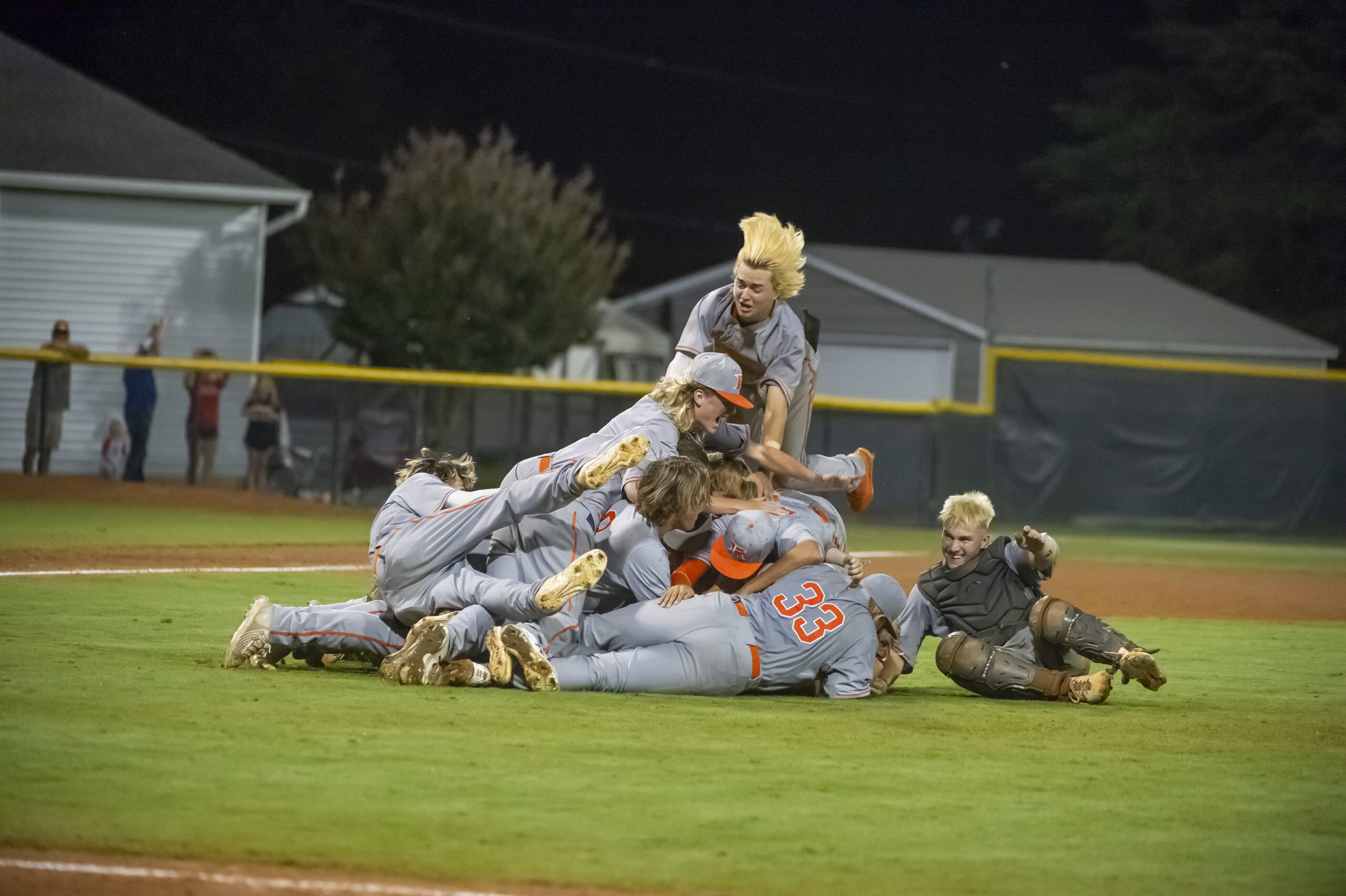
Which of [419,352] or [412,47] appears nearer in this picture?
[419,352]

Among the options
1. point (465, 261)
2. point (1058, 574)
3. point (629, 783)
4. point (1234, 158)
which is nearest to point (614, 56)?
point (1234, 158)

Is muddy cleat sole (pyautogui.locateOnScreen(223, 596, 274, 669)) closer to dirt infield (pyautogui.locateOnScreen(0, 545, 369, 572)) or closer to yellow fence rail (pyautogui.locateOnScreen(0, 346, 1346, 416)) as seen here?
dirt infield (pyautogui.locateOnScreen(0, 545, 369, 572))

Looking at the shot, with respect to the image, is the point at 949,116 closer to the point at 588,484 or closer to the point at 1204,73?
the point at 1204,73

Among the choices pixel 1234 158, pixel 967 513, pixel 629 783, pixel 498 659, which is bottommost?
pixel 629 783

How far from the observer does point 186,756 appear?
479cm

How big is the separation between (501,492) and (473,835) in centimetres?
262

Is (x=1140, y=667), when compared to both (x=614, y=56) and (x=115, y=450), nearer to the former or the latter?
(x=115, y=450)

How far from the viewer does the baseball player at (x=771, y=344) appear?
7.84 metres

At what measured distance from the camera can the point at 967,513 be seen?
6.99m

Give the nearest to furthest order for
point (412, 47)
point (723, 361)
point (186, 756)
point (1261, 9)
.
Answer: point (186, 756) → point (723, 361) → point (1261, 9) → point (412, 47)

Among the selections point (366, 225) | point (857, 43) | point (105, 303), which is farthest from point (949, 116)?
point (105, 303)

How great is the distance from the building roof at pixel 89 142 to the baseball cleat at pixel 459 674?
60.0 ft

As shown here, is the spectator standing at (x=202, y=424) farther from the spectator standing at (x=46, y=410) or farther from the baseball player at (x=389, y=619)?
the baseball player at (x=389, y=619)

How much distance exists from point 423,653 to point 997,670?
237cm
